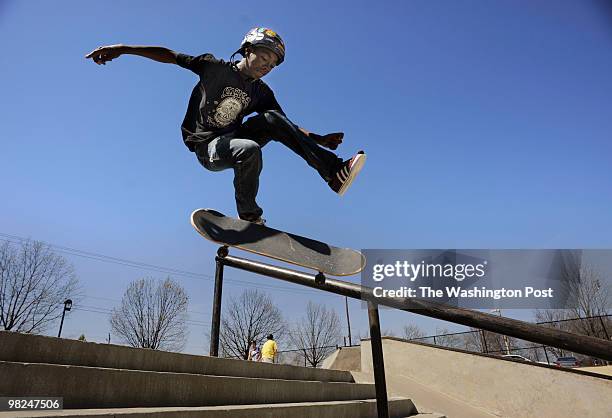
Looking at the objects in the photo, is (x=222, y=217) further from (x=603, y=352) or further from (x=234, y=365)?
(x=603, y=352)

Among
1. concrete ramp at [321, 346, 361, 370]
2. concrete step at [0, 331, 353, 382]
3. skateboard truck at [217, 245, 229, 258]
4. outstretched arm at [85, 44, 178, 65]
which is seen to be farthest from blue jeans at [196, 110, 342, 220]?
concrete ramp at [321, 346, 361, 370]

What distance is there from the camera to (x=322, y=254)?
3.11 meters

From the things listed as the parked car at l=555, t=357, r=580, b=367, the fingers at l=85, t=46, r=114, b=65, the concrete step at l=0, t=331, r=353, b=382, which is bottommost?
the parked car at l=555, t=357, r=580, b=367

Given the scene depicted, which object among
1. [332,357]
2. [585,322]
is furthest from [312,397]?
[585,322]

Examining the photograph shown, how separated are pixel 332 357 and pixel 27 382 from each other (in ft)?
34.9

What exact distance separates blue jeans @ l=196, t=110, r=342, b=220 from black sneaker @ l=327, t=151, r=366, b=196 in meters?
0.05

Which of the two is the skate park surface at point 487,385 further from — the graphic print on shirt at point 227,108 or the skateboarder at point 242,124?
the graphic print on shirt at point 227,108

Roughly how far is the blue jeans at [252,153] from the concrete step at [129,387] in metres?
1.36

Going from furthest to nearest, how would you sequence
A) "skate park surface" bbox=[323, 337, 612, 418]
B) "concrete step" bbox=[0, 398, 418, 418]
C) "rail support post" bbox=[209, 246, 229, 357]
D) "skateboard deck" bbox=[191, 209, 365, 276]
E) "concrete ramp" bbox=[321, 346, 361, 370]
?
1. "concrete ramp" bbox=[321, 346, 361, 370]
2. "skate park surface" bbox=[323, 337, 612, 418]
3. "rail support post" bbox=[209, 246, 229, 357]
4. "skateboard deck" bbox=[191, 209, 365, 276]
5. "concrete step" bbox=[0, 398, 418, 418]

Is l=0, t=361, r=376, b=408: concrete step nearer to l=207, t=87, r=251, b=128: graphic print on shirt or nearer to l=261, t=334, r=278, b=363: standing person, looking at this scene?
l=207, t=87, r=251, b=128: graphic print on shirt

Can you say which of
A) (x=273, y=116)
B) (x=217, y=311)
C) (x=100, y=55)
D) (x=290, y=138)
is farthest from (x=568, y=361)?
(x=100, y=55)

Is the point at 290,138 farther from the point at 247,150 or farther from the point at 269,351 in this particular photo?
the point at 269,351

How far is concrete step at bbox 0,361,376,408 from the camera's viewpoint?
1980mm

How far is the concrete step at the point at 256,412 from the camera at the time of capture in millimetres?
1824
